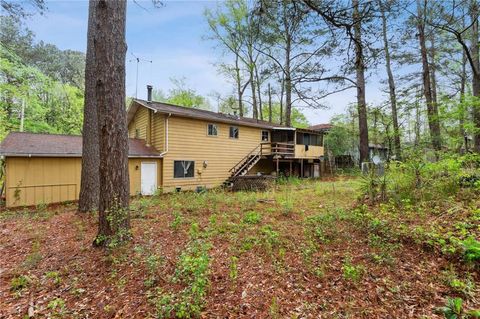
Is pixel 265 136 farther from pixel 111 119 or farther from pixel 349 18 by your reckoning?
pixel 111 119

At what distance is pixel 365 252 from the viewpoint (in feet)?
11.7

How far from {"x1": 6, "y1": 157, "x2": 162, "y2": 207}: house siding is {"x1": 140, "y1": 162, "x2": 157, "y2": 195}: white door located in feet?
8.89

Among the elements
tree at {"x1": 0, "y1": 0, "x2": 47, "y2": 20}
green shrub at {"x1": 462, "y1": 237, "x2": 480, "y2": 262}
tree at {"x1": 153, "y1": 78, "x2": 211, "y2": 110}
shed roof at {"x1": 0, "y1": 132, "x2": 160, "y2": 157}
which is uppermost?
tree at {"x1": 153, "y1": 78, "x2": 211, "y2": 110}

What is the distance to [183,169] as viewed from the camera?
44.6 feet

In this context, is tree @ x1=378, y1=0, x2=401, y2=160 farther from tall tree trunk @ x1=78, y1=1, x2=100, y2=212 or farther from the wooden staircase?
the wooden staircase

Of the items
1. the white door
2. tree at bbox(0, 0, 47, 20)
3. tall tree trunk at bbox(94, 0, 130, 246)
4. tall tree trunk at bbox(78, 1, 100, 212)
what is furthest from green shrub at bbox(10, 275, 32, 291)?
the white door

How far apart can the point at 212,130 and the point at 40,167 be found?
27.5 feet

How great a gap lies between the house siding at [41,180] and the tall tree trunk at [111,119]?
8022mm

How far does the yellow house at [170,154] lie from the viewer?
31.0 feet

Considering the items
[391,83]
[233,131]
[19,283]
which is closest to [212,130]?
[233,131]

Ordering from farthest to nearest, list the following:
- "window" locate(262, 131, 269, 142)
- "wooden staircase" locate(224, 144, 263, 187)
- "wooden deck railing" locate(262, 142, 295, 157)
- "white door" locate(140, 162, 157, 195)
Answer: "window" locate(262, 131, 269, 142), "wooden deck railing" locate(262, 142, 295, 157), "wooden staircase" locate(224, 144, 263, 187), "white door" locate(140, 162, 157, 195)

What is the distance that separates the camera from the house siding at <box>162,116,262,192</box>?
42.7 feet

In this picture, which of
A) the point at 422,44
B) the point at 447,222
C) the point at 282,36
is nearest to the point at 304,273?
the point at 447,222

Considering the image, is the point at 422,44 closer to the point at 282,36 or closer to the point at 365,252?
the point at 282,36
